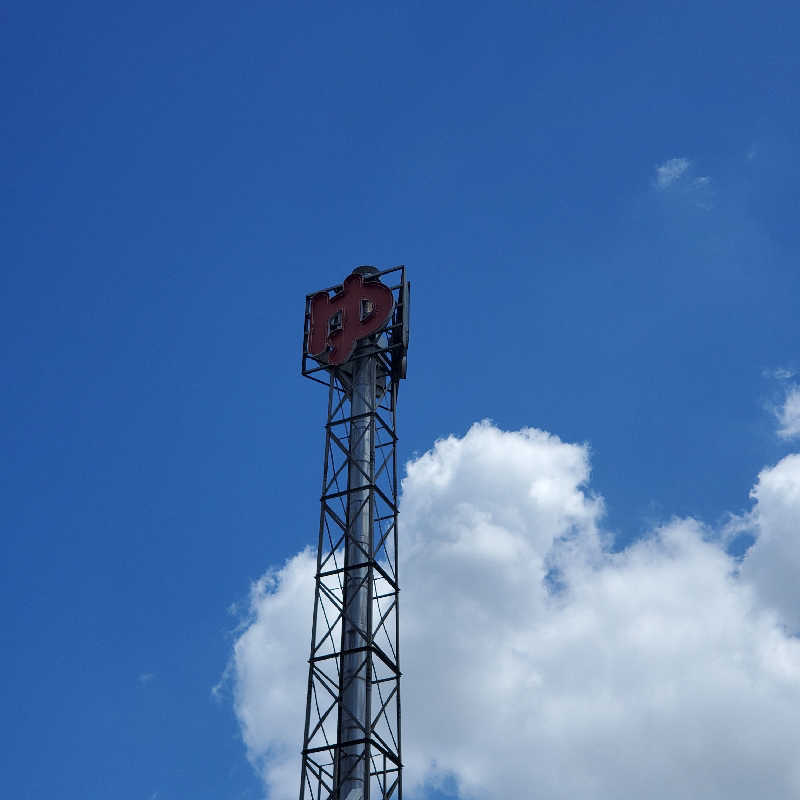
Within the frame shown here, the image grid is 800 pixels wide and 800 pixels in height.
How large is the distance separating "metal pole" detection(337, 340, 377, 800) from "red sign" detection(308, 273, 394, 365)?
921mm

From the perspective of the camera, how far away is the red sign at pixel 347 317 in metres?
61.9

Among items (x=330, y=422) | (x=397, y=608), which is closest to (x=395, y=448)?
(x=330, y=422)

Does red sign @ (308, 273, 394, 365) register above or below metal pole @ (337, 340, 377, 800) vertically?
above

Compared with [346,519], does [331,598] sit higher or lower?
lower

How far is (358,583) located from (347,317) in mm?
15430

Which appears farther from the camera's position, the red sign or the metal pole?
the red sign

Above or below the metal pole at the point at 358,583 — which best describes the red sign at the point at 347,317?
above

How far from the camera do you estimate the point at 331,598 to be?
54.7m

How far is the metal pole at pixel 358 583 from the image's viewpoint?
49.4m

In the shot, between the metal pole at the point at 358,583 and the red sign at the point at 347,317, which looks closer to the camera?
the metal pole at the point at 358,583

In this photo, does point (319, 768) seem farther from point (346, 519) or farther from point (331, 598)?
point (346, 519)

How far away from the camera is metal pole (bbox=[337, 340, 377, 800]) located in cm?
4941

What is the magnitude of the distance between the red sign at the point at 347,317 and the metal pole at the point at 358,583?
0.92 m

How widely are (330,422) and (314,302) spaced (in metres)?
8.22
